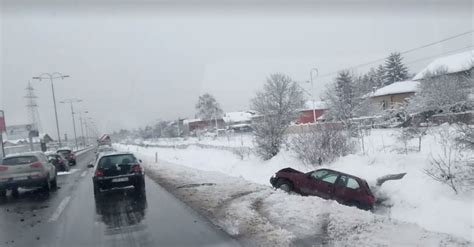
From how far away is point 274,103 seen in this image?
29094 millimetres

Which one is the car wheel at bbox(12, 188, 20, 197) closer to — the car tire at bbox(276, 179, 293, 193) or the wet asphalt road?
the wet asphalt road

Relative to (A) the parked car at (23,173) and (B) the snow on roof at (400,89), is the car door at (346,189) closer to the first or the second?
(A) the parked car at (23,173)

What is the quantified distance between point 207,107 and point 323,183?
305 feet

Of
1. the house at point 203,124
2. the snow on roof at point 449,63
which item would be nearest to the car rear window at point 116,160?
the snow on roof at point 449,63

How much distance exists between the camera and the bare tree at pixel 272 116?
25859mm

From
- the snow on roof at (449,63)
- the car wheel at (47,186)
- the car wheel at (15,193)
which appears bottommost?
the car wheel at (15,193)

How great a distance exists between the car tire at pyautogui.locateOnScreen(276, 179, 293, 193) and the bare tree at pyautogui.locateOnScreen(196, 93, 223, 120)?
86.7 metres

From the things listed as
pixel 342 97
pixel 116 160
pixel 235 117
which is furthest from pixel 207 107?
pixel 116 160

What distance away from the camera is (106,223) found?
9.65 meters

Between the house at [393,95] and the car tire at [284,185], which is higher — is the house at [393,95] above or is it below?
above

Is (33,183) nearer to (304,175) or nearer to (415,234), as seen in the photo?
(304,175)

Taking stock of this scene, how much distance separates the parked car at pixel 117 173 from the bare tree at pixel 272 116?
11.9 m

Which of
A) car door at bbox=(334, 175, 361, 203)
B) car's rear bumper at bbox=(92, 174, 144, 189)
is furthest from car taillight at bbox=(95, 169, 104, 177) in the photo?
car door at bbox=(334, 175, 361, 203)

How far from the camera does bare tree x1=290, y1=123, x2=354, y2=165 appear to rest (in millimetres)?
20453
